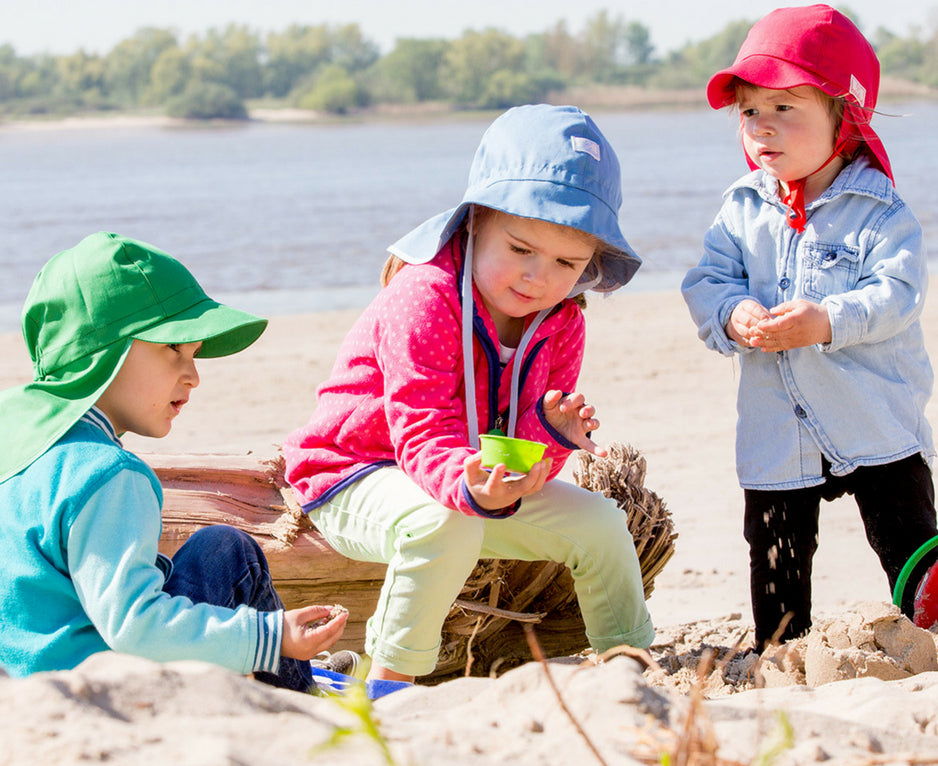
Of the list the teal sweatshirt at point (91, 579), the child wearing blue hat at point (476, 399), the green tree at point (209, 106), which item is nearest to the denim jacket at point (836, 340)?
the child wearing blue hat at point (476, 399)

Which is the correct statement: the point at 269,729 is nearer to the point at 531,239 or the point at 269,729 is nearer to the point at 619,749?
the point at 619,749

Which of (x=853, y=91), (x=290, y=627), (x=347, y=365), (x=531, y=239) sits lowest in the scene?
(x=290, y=627)

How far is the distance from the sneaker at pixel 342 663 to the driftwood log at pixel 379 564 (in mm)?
175

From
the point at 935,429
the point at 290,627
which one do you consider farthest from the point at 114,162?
the point at 290,627

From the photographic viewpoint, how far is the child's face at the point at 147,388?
7.55 ft

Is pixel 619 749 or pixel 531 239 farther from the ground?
pixel 531 239

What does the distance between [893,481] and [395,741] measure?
200 centimetres

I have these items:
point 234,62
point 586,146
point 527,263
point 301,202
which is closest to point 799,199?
point 586,146

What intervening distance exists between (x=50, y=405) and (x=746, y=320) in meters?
1.81

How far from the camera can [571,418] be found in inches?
111

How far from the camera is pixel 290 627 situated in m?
2.16

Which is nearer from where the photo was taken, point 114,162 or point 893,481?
point 893,481

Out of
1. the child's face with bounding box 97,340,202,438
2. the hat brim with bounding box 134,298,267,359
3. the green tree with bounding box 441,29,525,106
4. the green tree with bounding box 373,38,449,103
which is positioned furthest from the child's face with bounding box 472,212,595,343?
the green tree with bounding box 373,38,449,103

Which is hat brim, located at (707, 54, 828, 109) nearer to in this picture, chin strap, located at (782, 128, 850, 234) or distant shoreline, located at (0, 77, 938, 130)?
chin strap, located at (782, 128, 850, 234)
